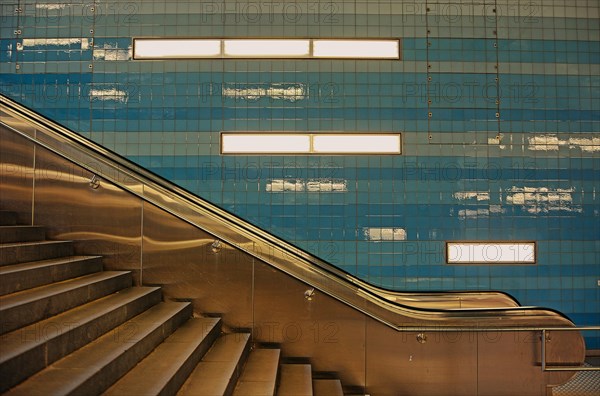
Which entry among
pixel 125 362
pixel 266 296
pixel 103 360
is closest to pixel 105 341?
pixel 125 362

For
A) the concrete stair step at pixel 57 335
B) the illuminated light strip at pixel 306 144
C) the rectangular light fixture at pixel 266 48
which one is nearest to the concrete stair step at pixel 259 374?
the concrete stair step at pixel 57 335

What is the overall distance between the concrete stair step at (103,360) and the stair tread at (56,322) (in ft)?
0.40

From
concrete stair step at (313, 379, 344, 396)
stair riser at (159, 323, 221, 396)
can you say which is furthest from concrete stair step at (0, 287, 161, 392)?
concrete stair step at (313, 379, 344, 396)

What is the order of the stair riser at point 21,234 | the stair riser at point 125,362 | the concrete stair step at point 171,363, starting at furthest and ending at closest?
the stair riser at point 21,234 → the concrete stair step at point 171,363 → the stair riser at point 125,362

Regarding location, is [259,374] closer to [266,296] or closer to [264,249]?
[266,296]

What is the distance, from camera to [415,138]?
19.4 ft

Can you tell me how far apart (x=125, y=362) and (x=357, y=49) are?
472 cm

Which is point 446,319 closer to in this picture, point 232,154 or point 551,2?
point 232,154

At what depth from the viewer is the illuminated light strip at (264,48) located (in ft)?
19.5

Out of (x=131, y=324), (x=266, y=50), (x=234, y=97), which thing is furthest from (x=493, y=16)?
(x=131, y=324)

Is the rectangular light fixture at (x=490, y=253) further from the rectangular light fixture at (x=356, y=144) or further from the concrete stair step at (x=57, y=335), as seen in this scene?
the concrete stair step at (x=57, y=335)

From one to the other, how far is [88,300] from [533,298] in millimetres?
5028

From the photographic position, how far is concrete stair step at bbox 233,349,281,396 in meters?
2.85

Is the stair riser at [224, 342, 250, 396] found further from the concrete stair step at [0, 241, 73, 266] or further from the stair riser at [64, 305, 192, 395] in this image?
the concrete stair step at [0, 241, 73, 266]
